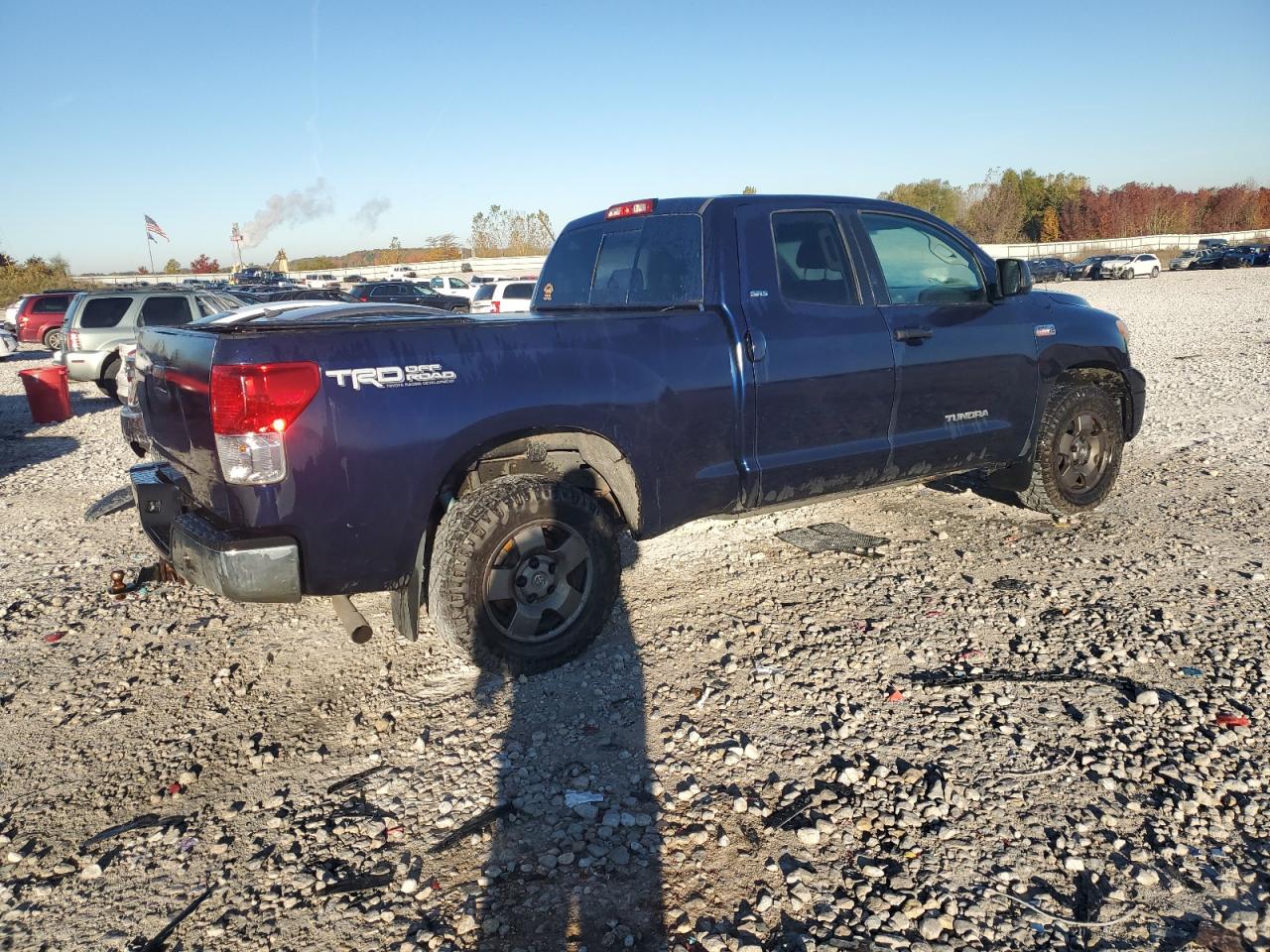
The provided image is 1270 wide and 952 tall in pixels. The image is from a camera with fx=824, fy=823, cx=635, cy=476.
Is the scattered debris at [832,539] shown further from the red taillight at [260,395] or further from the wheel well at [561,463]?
the red taillight at [260,395]

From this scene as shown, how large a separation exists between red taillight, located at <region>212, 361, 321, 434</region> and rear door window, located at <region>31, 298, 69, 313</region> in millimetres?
25432

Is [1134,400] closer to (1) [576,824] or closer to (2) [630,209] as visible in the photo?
(2) [630,209]

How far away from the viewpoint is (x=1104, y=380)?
557 centimetres

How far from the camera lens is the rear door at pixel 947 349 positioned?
14.8 feet

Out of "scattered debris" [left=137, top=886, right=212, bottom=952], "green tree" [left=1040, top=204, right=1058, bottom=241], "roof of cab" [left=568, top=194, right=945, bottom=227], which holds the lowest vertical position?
"scattered debris" [left=137, top=886, right=212, bottom=952]

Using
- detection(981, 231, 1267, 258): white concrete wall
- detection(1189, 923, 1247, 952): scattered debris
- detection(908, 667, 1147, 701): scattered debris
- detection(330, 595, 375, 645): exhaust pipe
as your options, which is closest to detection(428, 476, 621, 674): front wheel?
detection(330, 595, 375, 645): exhaust pipe

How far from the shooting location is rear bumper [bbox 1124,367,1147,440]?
18.4ft

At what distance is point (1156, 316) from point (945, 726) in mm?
22006

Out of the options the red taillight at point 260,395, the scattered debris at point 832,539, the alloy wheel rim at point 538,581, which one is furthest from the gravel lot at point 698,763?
the red taillight at point 260,395

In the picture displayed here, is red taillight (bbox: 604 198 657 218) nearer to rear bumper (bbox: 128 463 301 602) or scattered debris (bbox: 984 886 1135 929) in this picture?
rear bumper (bbox: 128 463 301 602)

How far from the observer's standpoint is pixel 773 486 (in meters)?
4.14

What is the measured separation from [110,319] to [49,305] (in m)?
13.0

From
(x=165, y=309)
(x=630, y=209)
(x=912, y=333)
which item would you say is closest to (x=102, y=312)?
(x=165, y=309)

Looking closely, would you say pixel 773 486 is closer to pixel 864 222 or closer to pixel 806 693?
pixel 806 693
